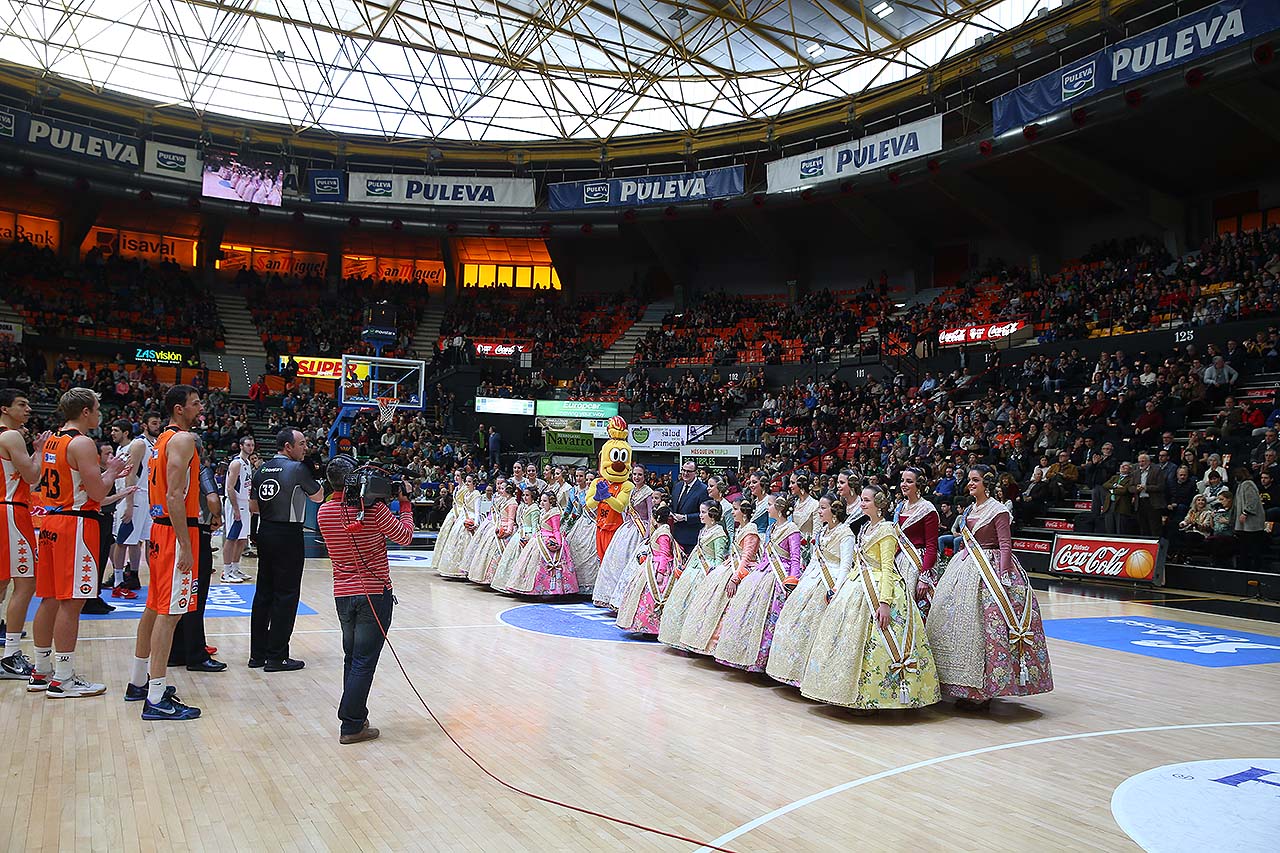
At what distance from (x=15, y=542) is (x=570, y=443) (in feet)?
65.4

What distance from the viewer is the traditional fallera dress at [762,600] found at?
6.93 meters

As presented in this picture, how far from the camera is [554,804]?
421 cm

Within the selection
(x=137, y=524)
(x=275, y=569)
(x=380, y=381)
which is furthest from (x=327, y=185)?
(x=275, y=569)

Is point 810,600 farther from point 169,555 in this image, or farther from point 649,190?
point 649,190

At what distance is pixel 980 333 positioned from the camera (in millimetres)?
22734

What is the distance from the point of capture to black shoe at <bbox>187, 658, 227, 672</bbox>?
6.87 meters

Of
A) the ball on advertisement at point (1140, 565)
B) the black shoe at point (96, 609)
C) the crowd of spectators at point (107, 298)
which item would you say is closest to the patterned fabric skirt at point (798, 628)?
the black shoe at point (96, 609)

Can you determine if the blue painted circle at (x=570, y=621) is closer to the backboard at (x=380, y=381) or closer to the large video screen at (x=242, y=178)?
the backboard at (x=380, y=381)

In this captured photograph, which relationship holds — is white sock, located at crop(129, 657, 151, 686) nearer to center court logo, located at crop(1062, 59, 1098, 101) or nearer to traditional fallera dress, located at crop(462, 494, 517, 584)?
traditional fallera dress, located at crop(462, 494, 517, 584)

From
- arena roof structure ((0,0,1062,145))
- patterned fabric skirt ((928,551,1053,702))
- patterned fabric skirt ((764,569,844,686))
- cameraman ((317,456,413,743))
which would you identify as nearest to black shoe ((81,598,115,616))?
cameraman ((317,456,413,743))

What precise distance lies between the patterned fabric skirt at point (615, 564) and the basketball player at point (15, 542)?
560 centimetres

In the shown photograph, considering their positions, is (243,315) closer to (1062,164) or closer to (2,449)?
(1062,164)

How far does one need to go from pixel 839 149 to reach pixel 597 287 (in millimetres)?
15370

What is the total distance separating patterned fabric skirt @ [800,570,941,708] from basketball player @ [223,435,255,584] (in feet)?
27.2
